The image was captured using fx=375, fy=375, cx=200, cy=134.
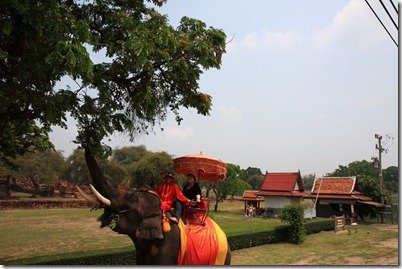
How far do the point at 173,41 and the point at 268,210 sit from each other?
3117 cm

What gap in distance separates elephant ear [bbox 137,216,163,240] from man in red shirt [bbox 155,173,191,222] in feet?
1.70

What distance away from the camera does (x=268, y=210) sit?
3778 centimetres

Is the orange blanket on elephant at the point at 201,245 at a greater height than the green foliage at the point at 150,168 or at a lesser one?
lesser

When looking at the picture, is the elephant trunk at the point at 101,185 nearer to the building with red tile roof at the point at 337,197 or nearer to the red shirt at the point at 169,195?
the red shirt at the point at 169,195

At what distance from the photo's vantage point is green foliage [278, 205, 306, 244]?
808 inches

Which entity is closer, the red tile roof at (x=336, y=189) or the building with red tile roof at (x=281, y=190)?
the red tile roof at (x=336, y=189)

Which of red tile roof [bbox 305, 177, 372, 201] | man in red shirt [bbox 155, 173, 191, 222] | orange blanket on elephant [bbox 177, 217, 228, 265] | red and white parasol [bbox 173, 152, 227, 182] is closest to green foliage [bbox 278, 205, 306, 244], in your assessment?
red tile roof [bbox 305, 177, 372, 201]

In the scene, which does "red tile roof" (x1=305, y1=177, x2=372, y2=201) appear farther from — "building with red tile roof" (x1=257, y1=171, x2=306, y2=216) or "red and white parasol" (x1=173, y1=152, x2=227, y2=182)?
"red and white parasol" (x1=173, y1=152, x2=227, y2=182)

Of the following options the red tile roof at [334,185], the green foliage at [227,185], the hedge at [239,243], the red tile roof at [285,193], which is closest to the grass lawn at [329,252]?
the hedge at [239,243]

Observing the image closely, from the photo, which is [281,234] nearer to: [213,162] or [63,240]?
[63,240]

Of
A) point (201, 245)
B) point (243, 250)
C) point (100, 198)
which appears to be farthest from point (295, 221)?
point (100, 198)

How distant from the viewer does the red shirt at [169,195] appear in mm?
6824

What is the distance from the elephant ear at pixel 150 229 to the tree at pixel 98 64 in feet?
10.6

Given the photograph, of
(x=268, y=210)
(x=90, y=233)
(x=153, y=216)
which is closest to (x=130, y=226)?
(x=153, y=216)
